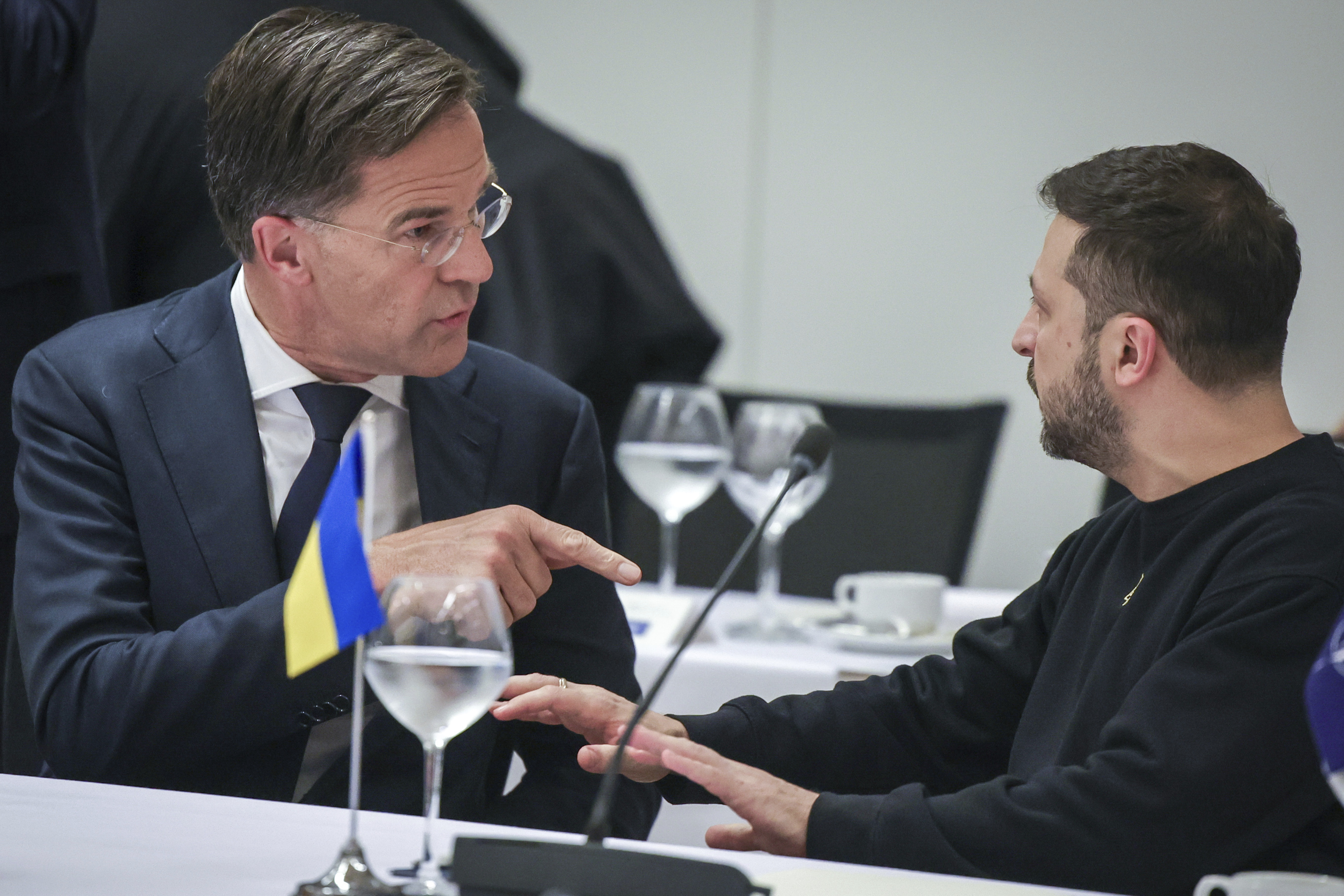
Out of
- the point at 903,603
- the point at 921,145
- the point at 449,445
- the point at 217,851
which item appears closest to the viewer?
the point at 217,851

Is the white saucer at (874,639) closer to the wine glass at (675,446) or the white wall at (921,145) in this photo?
the wine glass at (675,446)

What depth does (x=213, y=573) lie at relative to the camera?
1356 mm

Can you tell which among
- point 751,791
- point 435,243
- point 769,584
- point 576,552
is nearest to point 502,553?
point 576,552

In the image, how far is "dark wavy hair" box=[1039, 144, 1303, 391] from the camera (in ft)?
3.90

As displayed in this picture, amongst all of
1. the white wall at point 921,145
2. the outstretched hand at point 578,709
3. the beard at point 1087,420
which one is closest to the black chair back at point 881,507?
the white wall at point 921,145

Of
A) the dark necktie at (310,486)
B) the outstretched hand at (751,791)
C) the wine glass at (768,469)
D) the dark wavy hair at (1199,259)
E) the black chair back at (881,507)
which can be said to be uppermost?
the dark wavy hair at (1199,259)

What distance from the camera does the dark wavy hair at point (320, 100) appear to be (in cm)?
136

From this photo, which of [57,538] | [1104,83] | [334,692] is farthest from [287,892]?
[1104,83]

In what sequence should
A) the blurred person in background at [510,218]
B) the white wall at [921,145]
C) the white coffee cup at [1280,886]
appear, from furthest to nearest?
the white wall at [921,145] < the blurred person in background at [510,218] < the white coffee cup at [1280,886]

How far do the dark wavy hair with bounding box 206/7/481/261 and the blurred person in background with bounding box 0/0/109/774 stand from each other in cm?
48

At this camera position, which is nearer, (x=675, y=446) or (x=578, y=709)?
(x=578, y=709)

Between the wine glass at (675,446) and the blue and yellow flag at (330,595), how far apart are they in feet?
4.03

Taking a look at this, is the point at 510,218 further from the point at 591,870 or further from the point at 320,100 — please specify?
the point at 591,870

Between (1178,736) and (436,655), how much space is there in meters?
0.54
